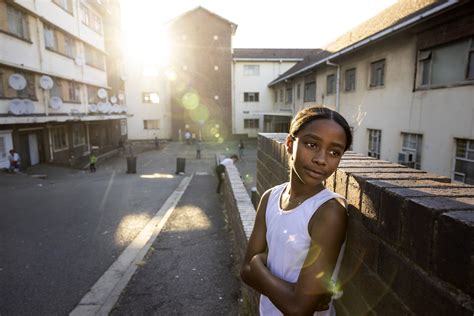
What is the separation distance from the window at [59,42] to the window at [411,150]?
71.3 feet

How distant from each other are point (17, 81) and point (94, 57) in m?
12.6

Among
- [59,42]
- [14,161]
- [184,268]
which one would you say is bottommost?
[184,268]

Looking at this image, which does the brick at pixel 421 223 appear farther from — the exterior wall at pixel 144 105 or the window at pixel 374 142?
the exterior wall at pixel 144 105

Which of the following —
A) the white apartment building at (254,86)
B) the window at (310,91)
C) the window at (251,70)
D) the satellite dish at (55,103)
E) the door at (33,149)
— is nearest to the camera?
the door at (33,149)

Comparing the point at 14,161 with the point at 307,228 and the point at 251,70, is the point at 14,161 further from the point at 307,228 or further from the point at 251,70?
the point at 251,70

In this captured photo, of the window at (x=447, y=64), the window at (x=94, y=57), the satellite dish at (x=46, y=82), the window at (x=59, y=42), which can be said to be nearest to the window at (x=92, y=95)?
the window at (x=94, y=57)

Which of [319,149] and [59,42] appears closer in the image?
[319,149]

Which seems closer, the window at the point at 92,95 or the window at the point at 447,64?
the window at the point at 447,64

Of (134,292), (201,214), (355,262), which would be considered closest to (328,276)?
(355,262)

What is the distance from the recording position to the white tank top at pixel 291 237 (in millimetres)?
1394

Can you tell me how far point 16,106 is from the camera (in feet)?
50.2

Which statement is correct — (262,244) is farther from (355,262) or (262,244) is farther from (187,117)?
(187,117)

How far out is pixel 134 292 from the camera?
4.25 meters

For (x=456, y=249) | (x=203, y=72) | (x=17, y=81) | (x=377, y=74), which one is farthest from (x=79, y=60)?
(x=456, y=249)
